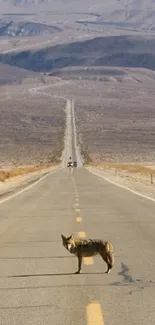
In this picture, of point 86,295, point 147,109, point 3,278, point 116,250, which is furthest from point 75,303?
point 147,109

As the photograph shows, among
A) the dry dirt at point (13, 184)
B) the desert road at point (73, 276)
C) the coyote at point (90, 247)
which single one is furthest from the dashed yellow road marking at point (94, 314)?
the dry dirt at point (13, 184)

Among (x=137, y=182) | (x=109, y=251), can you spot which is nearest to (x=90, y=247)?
(x=109, y=251)

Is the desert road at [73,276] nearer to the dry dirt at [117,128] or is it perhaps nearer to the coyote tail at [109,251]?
the coyote tail at [109,251]

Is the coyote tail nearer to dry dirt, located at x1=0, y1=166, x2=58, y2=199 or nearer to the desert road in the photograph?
the desert road

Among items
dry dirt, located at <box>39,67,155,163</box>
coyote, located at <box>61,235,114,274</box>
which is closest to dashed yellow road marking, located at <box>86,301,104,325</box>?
coyote, located at <box>61,235,114,274</box>

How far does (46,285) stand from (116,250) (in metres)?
3.06

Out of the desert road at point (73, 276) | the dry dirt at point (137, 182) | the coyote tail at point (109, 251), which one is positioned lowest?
the dry dirt at point (137, 182)

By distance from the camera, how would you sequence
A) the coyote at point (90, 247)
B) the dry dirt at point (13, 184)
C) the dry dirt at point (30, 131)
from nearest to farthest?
the coyote at point (90, 247) < the dry dirt at point (13, 184) < the dry dirt at point (30, 131)

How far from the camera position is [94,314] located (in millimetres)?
6895

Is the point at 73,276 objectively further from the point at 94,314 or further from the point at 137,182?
the point at 137,182

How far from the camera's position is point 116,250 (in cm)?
1135

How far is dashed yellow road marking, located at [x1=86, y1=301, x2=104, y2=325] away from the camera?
6.56 metres

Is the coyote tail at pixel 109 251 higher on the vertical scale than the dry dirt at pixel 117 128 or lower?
lower

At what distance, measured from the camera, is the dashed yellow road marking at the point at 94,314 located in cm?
656
